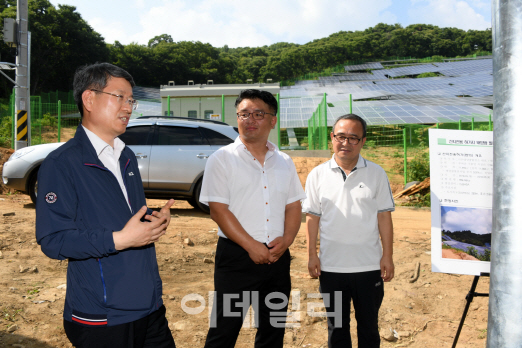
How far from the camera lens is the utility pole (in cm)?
1051

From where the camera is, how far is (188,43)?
206 ft

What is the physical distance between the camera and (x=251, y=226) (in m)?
2.78

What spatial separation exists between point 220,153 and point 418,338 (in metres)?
2.76

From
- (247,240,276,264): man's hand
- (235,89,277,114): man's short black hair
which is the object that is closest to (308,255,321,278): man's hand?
(247,240,276,264): man's hand

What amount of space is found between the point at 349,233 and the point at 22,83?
1045 centimetres

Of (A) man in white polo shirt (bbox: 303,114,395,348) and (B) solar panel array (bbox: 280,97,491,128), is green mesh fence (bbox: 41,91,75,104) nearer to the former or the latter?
(B) solar panel array (bbox: 280,97,491,128)

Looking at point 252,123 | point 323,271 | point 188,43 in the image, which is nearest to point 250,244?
point 323,271

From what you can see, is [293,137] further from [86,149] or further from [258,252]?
[86,149]

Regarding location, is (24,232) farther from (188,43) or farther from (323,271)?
(188,43)

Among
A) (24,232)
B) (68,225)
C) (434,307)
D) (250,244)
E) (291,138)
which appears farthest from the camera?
(291,138)

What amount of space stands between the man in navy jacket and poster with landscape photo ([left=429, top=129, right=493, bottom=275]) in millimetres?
1741

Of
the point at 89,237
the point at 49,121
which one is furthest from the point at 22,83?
the point at 89,237

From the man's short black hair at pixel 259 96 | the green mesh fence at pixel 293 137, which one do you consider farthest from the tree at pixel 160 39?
the man's short black hair at pixel 259 96

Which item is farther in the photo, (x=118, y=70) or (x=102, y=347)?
(x=118, y=70)
